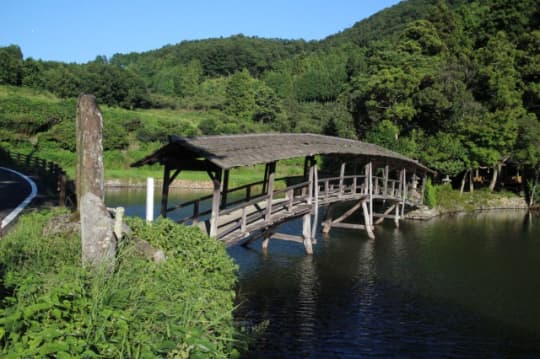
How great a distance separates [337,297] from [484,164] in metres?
27.4

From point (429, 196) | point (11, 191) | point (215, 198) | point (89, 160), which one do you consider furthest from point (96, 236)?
point (429, 196)

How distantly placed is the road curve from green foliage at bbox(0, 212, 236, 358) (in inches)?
213

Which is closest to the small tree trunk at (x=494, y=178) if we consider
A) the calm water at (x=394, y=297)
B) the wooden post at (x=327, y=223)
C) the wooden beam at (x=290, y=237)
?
the calm water at (x=394, y=297)

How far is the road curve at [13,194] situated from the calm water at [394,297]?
7147 millimetres

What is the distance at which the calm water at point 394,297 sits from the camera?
43.1 ft

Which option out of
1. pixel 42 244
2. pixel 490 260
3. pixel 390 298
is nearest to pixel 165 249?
pixel 42 244

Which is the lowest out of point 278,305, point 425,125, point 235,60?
point 278,305

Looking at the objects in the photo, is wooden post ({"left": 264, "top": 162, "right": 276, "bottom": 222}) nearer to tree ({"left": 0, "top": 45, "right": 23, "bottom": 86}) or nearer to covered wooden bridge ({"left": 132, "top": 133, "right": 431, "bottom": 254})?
covered wooden bridge ({"left": 132, "top": 133, "right": 431, "bottom": 254})

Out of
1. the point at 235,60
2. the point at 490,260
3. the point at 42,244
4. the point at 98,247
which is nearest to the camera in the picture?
the point at 98,247

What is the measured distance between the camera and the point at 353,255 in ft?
75.0

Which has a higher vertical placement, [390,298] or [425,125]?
[425,125]

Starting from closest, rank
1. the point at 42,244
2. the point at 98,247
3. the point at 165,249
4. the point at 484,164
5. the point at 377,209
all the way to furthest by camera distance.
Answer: the point at 98,247 → the point at 42,244 → the point at 165,249 → the point at 377,209 → the point at 484,164

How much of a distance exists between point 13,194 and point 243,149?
1010 cm

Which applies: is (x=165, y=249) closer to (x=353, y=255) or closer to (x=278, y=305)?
(x=278, y=305)
